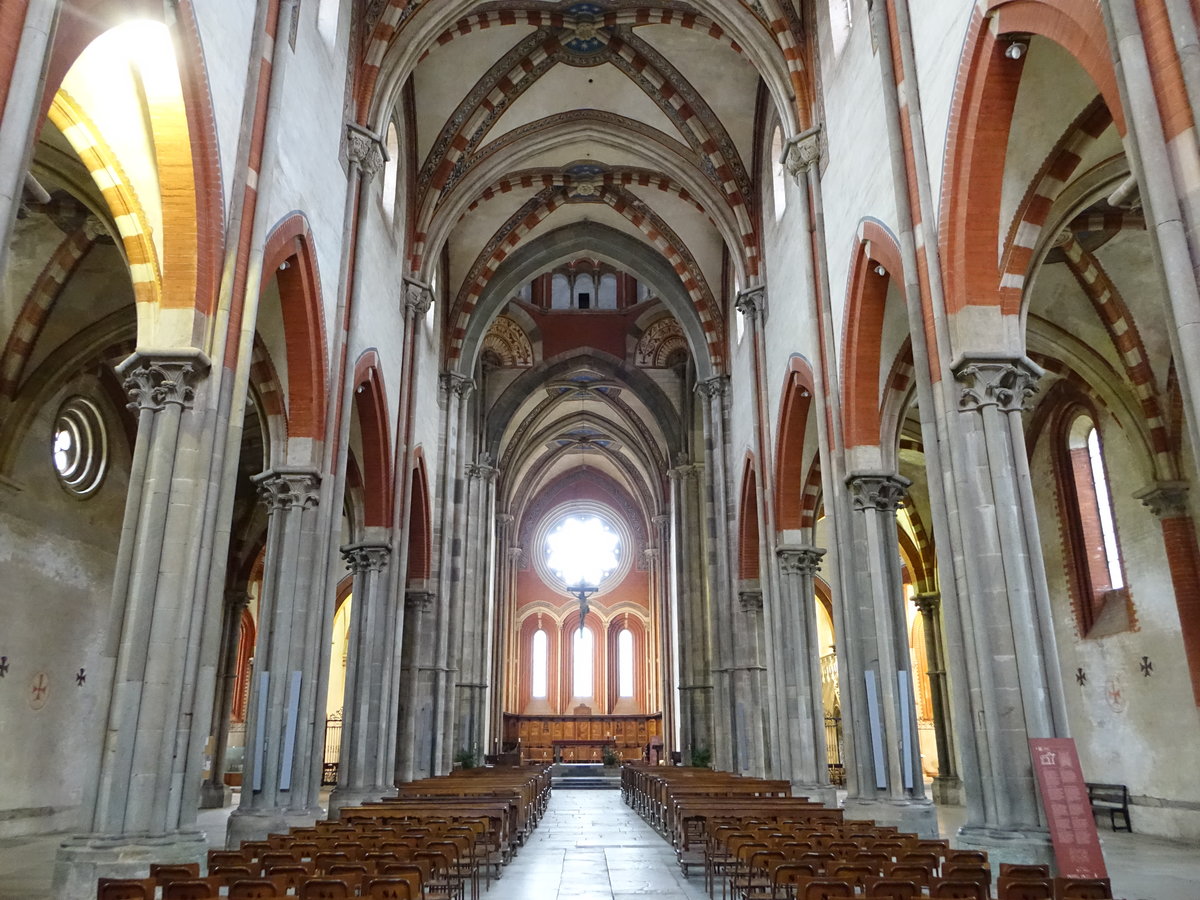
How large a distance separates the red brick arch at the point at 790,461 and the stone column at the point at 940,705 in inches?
315

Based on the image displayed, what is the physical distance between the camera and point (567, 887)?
9.78m

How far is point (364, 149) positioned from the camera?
15273 mm

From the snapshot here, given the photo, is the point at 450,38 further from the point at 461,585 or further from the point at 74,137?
the point at 461,585

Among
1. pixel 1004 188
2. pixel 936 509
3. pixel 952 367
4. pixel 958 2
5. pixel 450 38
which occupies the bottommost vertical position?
pixel 936 509

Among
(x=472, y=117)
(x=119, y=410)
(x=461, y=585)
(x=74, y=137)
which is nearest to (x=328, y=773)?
(x=461, y=585)

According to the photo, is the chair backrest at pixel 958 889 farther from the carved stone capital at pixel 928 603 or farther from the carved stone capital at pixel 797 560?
the carved stone capital at pixel 928 603

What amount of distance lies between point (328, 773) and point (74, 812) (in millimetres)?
14761

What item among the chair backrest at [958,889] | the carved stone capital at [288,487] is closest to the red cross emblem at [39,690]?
the carved stone capital at [288,487]

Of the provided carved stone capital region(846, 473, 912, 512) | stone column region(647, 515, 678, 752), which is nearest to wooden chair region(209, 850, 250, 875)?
carved stone capital region(846, 473, 912, 512)

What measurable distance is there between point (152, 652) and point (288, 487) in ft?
16.2

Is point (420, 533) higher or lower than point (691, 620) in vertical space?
higher

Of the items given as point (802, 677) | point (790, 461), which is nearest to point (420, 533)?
point (790, 461)

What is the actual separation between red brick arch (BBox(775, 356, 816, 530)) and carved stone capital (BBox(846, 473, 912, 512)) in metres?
4.11

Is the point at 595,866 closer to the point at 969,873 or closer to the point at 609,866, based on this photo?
the point at 609,866
